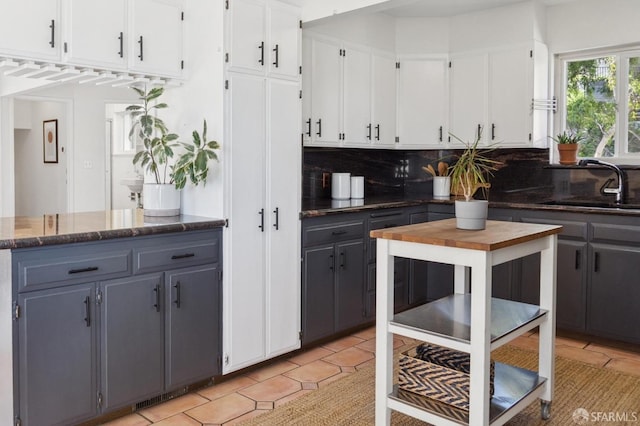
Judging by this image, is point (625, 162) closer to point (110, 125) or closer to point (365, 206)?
point (365, 206)

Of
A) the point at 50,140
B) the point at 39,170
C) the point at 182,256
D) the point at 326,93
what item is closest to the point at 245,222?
the point at 182,256

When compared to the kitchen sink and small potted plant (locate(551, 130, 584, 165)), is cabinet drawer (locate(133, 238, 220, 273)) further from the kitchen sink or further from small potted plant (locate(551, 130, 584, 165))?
small potted plant (locate(551, 130, 584, 165))

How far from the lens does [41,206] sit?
24.3ft

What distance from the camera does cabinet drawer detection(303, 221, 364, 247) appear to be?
142 inches

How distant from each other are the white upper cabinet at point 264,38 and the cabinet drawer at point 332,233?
101cm

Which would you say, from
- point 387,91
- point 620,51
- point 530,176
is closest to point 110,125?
point 387,91

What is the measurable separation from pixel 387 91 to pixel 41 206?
17.1 ft

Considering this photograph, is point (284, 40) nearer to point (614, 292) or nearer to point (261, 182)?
point (261, 182)

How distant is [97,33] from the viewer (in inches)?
→ 108

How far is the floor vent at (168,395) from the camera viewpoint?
2790 millimetres

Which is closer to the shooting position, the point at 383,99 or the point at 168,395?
the point at 168,395

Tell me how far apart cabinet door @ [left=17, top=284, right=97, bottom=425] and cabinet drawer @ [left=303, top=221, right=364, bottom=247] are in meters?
1.49

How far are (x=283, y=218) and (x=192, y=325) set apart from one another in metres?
0.87

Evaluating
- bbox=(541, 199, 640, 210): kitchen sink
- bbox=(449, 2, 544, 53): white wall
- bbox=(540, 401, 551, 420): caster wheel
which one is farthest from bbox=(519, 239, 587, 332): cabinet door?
bbox=(449, 2, 544, 53): white wall
